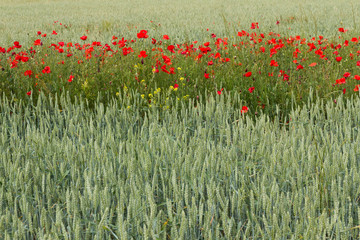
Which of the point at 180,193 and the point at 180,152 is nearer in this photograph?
the point at 180,193

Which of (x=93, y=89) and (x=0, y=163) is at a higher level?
(x=93, y=89)

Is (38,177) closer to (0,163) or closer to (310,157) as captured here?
(0,163)

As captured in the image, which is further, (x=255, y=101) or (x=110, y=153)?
(x=255, y=101)

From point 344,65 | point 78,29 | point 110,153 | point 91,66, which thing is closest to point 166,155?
point 110,153

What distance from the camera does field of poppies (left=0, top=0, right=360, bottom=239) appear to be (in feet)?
4.73

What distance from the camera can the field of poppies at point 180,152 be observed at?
1441 millimetres

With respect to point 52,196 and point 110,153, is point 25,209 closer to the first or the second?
point 52,196

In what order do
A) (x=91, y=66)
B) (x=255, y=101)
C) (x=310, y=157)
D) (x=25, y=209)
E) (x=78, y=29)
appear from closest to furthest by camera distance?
(x=25, y=209), (x=310, y=157), (x=255, y=101), (x=91, y=66), (x=78, y=29)

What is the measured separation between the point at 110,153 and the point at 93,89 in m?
1.44

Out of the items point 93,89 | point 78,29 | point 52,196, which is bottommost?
point 52,196

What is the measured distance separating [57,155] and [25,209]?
0.62 meters

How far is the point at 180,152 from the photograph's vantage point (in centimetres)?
185

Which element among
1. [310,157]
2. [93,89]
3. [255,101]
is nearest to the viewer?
[310,157]

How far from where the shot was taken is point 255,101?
3.11 meters
